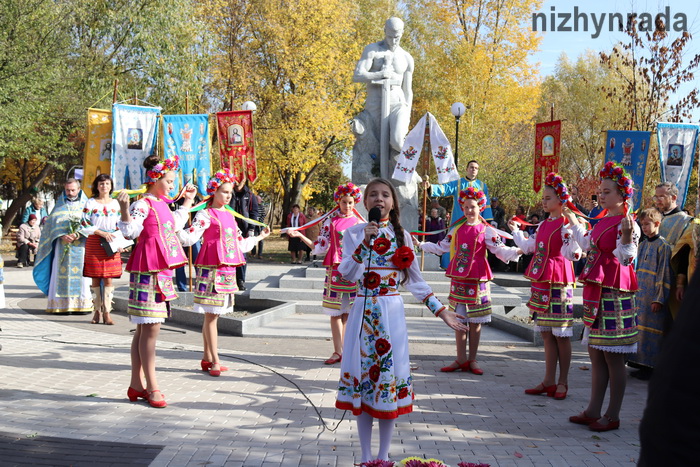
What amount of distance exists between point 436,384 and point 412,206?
290 inches

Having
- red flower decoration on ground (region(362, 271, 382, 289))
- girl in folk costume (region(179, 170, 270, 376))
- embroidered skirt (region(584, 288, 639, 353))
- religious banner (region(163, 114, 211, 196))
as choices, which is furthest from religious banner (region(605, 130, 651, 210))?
red flower decoration on ground (region(362, 271, 382, 289))

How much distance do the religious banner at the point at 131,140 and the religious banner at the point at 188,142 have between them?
1.01ft

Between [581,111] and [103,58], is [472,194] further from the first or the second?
[581,111]

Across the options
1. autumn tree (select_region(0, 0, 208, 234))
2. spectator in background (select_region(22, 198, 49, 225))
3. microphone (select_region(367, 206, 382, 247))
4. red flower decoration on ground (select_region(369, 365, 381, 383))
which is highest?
autumn tree (select_region(0, 0, 208, 234))

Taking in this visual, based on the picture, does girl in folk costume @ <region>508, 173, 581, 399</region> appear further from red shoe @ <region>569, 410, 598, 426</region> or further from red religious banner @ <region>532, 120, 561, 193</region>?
red religious banner @ <region>532, 120, 561, 193</region>

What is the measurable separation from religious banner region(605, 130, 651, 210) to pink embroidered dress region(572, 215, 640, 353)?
797 centimetres

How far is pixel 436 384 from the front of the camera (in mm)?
7090

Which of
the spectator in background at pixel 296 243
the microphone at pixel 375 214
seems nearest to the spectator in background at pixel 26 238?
the spectator in background at pixel 296 243

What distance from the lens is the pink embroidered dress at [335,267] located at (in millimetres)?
8008

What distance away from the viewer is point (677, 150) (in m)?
12.8

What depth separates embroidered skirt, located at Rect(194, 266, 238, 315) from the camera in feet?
23.8

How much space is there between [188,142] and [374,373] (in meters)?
9.16

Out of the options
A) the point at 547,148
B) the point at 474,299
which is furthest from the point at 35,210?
the point at 474,299

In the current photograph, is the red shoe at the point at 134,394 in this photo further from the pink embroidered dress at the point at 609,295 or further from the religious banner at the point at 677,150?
the religious banner at the point at 677,150
